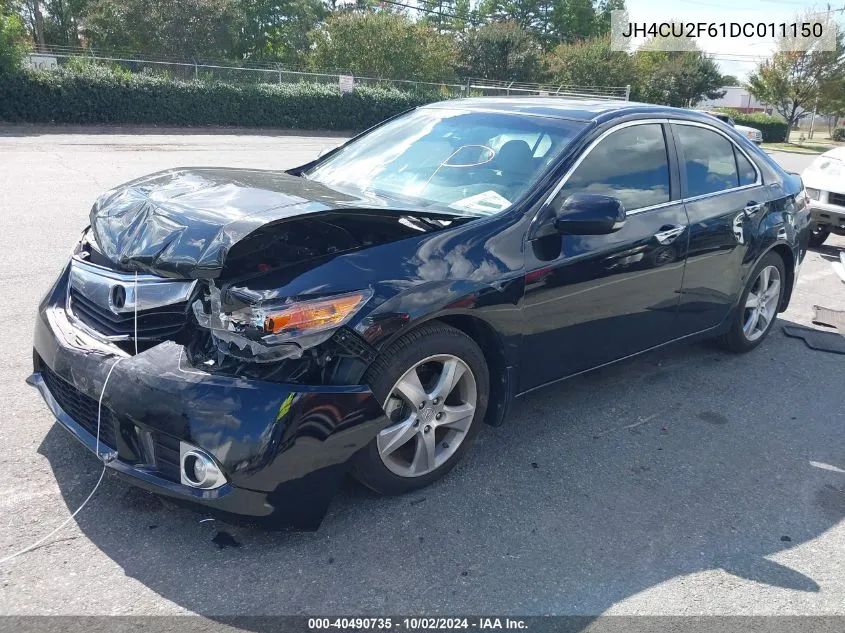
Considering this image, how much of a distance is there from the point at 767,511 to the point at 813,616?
738 millimetres

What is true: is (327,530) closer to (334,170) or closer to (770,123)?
(334,170)

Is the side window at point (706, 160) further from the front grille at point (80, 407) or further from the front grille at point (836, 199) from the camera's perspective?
the front grille at point (836, 199)

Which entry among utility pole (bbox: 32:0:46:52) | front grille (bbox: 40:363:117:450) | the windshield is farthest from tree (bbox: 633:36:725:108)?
front grille (bbox: 40:363:117:450)

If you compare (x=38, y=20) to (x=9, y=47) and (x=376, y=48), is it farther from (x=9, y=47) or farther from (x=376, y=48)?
(x=9, y=47)

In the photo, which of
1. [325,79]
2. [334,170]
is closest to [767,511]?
[334,170]

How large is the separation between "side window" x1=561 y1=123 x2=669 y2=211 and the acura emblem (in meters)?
2.11

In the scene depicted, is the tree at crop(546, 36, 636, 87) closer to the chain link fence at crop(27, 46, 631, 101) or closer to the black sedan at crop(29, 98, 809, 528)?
the chain link fence at crop(27, 46, 631, 101)

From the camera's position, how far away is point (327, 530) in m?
3.02

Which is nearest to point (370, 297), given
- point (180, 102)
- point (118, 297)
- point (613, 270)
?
point (118, 297)

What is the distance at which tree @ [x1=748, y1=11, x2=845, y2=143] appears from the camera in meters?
40.2

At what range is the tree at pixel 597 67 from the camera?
42906 mm

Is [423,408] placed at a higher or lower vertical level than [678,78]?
lower

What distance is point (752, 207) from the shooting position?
4.97 metres

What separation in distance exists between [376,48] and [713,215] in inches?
1291
